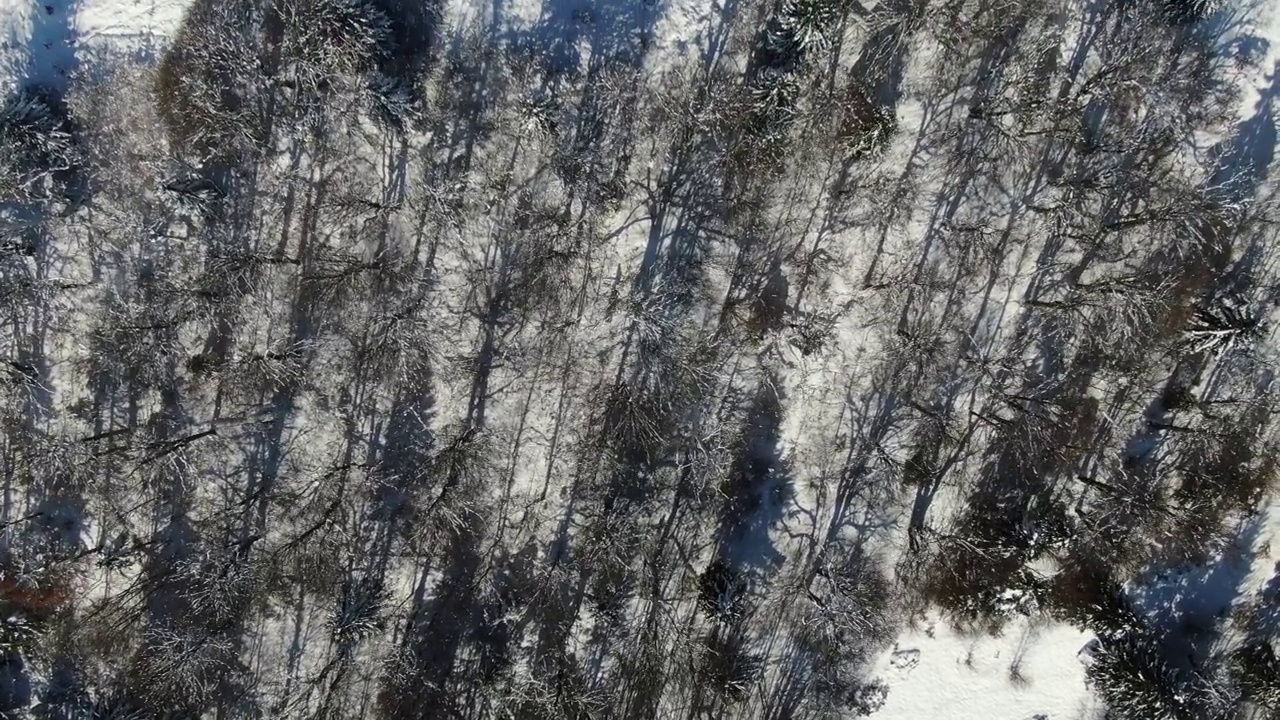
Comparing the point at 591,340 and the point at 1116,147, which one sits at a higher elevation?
the point at 1116,147

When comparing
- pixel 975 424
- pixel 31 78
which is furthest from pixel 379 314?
pixel 975 424

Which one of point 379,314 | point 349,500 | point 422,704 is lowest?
point 422,704

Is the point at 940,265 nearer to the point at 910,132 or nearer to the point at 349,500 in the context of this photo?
the point at 910,132

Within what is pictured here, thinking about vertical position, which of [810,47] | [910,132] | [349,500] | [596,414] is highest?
[810,47]

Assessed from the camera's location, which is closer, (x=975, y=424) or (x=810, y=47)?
(x=810, y=47)

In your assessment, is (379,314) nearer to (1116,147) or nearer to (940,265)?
(940,265)

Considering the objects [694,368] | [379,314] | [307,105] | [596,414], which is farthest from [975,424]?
[307,105]
